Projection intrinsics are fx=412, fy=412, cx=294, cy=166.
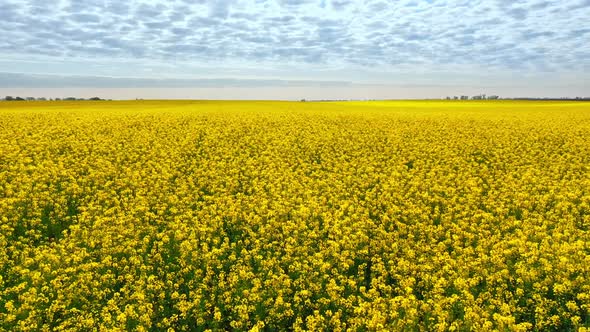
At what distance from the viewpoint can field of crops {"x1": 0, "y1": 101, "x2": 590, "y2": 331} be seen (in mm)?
7516

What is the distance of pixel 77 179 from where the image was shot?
1559 cm

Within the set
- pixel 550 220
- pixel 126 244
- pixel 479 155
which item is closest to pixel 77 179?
pixel 126 244

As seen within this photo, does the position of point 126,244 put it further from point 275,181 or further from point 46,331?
point 275,181

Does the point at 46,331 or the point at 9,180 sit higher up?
the point at 9,180

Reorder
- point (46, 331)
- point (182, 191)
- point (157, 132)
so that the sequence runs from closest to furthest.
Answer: point (46, 331) < point (182, 191) < point (157, 132)

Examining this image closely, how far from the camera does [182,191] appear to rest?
14.2m

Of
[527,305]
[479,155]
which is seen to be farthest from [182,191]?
[479,155]

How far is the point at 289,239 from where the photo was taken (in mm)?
10211

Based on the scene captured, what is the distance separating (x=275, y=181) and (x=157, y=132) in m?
14.1

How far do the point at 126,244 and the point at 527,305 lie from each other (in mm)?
8824

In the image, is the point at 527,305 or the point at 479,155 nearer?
the point at 527,305

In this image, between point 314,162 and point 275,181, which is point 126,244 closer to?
point 275,181

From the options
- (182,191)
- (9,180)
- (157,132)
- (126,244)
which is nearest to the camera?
(126,244)

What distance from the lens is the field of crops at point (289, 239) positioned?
7516 mm
